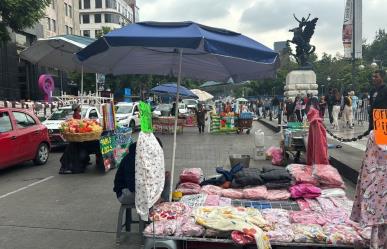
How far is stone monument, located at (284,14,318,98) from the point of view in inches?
1034

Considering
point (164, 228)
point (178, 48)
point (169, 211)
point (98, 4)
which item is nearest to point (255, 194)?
point (169, 211)

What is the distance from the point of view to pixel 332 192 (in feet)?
19.6

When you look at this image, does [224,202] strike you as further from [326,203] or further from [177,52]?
[177,52]

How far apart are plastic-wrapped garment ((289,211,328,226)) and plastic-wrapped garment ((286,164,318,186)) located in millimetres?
1387

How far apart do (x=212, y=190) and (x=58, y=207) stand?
9.03ft

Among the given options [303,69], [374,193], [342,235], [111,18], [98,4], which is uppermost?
[98,4]

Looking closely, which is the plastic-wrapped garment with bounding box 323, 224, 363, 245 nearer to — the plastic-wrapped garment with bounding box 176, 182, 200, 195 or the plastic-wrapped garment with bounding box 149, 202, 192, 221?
the plastic-wrapped garment with bounding box 149, 202, 192, 221

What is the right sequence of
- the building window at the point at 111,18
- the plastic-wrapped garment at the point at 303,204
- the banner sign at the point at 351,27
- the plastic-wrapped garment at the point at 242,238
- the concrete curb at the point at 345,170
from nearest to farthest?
the plastic-wrapped garment at the point at 242,238 → the plastic-wrapped garment at the point at 303,204 → the concrete curb at the point at 345,170 → the banner sign at the point at 351,27 → the building window at the point at 111,18

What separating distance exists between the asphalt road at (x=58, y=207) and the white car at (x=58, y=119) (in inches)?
99.2

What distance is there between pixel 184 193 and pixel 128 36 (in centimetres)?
235

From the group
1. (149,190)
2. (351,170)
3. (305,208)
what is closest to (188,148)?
(351,170)

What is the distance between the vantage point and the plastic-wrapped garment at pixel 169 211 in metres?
4.60

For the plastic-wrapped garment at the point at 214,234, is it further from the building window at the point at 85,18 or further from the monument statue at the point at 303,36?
the building window at the point at 85,18

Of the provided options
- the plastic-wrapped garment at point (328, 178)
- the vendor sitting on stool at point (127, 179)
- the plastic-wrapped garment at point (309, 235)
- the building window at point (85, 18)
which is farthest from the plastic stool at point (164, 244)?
the building window at point (85, 18)
